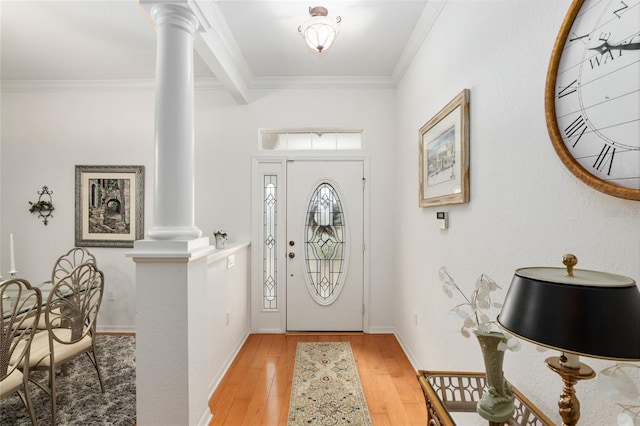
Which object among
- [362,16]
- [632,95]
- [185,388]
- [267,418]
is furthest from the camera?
[362,16]

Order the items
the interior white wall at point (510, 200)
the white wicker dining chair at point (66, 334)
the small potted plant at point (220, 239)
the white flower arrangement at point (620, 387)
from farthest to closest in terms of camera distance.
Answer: the small potted plant at point (220, 239)
the white wicker dining chair at point (66, 334)
the interior white wall at point (510, 200)
the white flower arrangement at point (620, 387)

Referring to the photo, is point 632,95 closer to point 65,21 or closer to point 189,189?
point 189,189

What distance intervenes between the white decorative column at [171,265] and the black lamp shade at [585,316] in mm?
1590

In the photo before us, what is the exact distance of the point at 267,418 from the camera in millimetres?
2094

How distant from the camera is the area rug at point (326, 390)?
82.3 inches

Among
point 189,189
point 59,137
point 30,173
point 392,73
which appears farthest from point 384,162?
point 30,173

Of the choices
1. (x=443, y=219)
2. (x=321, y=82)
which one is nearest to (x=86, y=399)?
(x=443, y=219)

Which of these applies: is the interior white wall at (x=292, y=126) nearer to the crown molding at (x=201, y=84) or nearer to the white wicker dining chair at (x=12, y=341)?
the crown molding at (x=201, y=84)

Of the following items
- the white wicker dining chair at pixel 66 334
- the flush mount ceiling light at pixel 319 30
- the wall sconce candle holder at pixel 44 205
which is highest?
the flush mount ceiling light at pixel 319 30

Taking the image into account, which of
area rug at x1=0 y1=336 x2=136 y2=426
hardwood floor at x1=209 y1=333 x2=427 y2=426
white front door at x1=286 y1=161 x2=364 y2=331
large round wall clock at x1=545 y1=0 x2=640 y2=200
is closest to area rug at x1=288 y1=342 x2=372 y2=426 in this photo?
hardwood floor at x1=209 y1=333 x2=427 y2=426

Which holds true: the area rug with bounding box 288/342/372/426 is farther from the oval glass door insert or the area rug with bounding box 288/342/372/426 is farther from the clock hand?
the clock hand

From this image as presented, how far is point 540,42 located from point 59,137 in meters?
4.61

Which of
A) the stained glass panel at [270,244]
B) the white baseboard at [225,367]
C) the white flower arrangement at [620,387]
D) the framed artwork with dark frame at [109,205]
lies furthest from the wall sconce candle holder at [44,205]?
the white flower arrangement at [620,387]

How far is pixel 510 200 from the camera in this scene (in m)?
1.38
